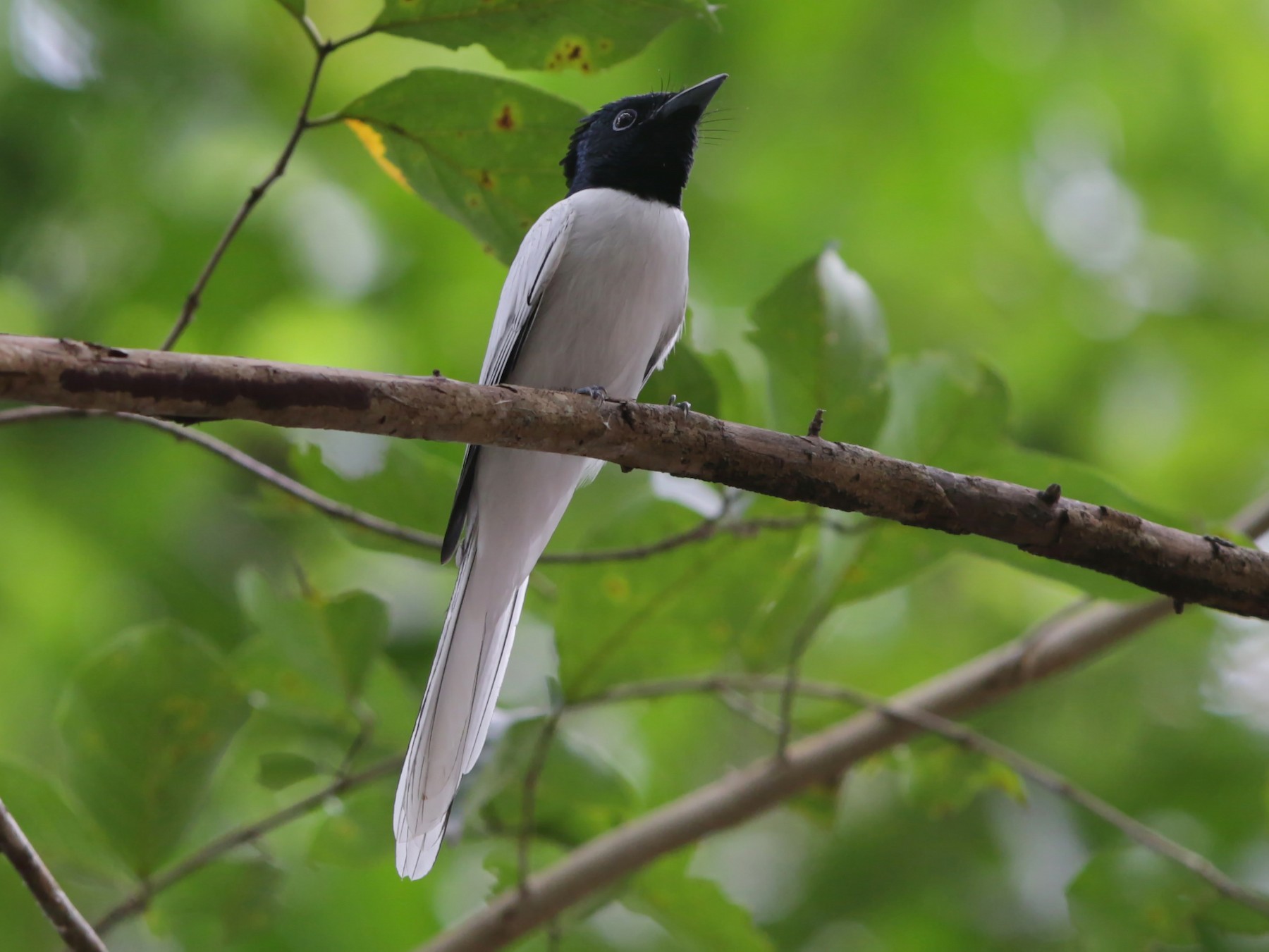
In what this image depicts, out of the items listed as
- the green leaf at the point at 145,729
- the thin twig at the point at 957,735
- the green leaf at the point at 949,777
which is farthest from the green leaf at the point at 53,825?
the green leaf at the point at 949,777

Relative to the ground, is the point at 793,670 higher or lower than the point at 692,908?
higher

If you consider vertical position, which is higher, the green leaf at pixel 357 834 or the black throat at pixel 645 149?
the black throat at pixel 645 149

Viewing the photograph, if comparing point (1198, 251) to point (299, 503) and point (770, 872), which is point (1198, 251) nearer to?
point (770, 872)

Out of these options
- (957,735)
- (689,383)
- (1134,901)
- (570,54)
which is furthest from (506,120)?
(1134,901)

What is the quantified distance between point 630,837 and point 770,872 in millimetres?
2164

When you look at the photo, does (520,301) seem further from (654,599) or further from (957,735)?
(957,735)

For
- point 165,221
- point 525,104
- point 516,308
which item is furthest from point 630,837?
point 165,221

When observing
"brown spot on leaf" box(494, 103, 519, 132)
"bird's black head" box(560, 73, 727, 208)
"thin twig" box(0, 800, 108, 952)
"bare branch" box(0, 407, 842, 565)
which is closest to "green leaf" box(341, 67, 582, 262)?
"brown spot on leaf" box(494, 103, 519, 132)

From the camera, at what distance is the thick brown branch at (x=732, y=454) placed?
61.7 inches

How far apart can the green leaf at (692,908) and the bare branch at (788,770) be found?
6.9 inches

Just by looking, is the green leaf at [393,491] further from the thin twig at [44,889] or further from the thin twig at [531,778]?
the thin twig at [44,889]

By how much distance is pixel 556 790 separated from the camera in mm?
2615

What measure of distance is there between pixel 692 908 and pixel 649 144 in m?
1.96

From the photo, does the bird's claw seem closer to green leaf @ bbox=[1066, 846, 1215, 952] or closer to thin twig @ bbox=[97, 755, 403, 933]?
thin twig @ bbox=[97, 755, 403, 933]
